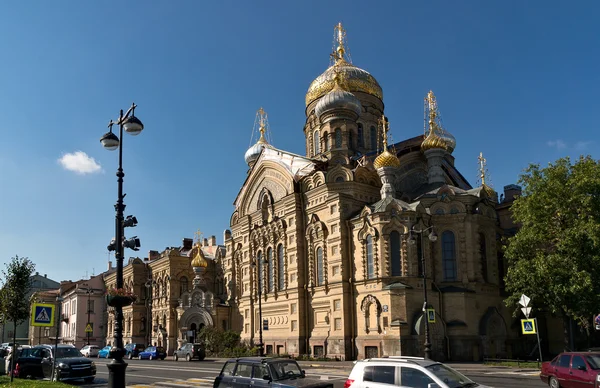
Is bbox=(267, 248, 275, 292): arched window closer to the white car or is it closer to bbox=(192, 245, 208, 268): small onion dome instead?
bbox=(192, 245, 208, 268): small onion dome

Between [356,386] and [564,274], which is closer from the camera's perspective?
[356,386]

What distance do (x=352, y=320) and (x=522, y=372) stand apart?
14.2 metres

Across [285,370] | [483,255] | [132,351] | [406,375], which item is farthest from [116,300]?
[132,351]

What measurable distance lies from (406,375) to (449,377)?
93cm

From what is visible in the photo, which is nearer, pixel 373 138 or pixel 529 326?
pixel 529 326

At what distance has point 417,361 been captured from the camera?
12906mm

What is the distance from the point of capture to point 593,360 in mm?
18188

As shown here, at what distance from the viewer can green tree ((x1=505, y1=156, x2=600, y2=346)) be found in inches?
1181

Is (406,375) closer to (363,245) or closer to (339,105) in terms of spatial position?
(363,245)

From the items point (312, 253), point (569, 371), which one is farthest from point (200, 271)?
point (569, 371)

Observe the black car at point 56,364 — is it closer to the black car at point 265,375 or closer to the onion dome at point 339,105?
the black car at point 265,375

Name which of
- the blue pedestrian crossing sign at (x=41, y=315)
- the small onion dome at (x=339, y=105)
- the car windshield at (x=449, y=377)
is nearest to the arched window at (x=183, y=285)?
the small onion dome at (x=339, y=105)

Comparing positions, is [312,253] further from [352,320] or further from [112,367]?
[112,367]

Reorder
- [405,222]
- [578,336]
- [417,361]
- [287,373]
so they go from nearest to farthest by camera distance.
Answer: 1. [417,361]
2. [287,373]
3. [405,222]
4. [578,336]
